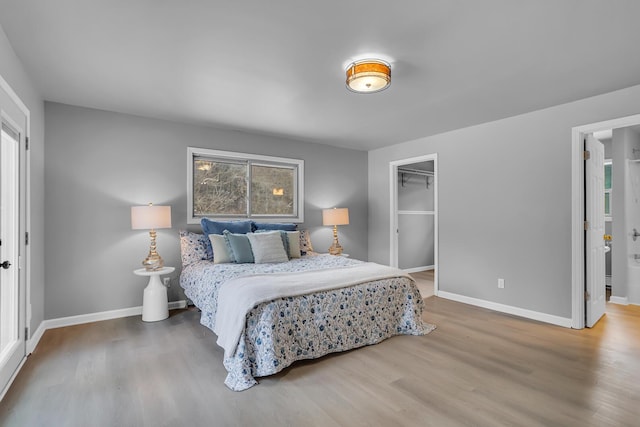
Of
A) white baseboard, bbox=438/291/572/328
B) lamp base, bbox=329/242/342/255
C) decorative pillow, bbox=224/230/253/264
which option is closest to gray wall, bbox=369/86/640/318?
white baseboard, bbox=438/291/572/328

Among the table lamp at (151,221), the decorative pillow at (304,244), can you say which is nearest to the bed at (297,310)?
the table lamp at (151,221)

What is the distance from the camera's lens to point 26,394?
2139 millimetres

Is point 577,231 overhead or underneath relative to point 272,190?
underneath

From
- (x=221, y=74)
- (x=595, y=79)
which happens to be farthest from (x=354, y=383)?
(x=595, y=79)

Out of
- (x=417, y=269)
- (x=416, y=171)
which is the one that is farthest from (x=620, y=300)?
(x=416, y=171)

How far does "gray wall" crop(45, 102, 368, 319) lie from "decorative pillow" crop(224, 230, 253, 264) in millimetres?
Answer: 834

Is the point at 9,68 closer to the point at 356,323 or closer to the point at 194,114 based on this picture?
the point at 194,114

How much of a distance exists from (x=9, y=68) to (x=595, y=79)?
460 cm

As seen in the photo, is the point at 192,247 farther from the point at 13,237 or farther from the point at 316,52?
the point at 316,52

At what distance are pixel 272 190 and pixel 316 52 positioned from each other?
2.87m

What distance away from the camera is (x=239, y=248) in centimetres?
373

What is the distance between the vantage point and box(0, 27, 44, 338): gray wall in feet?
8.51

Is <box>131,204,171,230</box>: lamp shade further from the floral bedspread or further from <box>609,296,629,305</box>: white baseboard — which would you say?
<box>609,296,629,305</box>: white baseboard

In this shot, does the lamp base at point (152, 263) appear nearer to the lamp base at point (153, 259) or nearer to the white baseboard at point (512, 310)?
the lamp base at point (153, 259)
